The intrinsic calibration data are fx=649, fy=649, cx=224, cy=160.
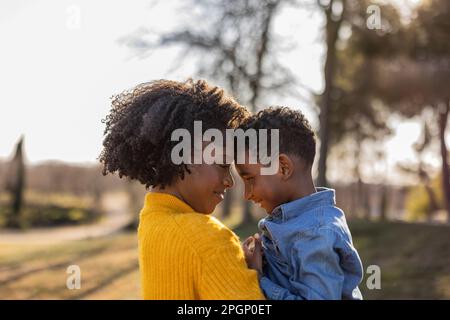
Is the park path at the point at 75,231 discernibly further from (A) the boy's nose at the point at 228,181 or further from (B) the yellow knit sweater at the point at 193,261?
(B) the yellow knit sweater at the point at 193,261

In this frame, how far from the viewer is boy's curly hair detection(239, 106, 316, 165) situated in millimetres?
2621

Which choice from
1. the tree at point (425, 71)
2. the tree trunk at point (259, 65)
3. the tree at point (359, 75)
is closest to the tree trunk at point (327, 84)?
the tree at point (359, 75)

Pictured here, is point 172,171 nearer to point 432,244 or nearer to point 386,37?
point 432,244

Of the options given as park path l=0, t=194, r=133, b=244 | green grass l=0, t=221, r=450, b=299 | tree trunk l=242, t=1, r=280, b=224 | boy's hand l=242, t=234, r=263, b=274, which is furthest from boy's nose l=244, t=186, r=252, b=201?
park path l=0, t=194, r=133, b=244

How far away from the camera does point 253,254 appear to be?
7.89ft

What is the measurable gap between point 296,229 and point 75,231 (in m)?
25.0

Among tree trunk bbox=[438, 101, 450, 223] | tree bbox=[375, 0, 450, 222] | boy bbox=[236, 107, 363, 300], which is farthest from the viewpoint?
tree trunk bbox=[438, 101, 450, 223]

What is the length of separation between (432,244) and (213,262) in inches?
363

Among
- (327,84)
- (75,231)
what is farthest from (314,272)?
(75,231)

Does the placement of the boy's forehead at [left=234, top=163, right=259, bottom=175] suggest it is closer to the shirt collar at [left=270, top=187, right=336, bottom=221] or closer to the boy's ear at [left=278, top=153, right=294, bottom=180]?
the boy's ear at [left=278, top=153, right=294, bottom=180]

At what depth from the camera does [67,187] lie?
116ft

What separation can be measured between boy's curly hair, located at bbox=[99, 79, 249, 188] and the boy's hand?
0.37m

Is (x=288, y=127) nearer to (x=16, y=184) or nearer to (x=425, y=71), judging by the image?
(x=425, y=71)
